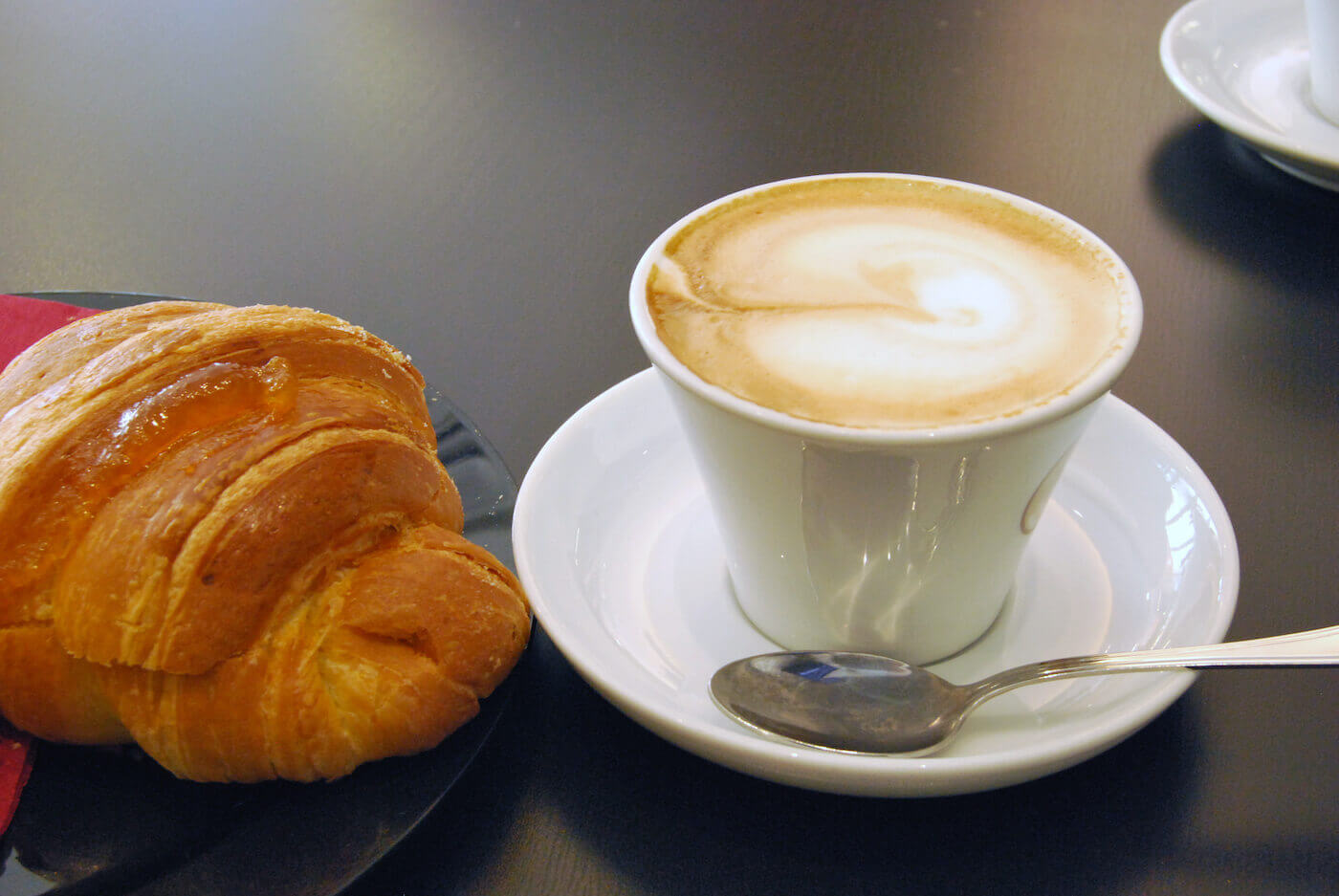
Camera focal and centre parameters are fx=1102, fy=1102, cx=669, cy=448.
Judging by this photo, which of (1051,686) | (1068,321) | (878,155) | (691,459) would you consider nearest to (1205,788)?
(1051,686)

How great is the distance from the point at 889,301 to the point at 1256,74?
3.09 feet

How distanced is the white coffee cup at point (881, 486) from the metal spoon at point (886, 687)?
0.15 feet

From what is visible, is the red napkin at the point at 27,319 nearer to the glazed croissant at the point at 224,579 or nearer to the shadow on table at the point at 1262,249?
the glazed croissant at the point at 224,579

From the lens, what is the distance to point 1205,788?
0.63 m

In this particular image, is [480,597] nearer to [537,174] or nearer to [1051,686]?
[1051,686]

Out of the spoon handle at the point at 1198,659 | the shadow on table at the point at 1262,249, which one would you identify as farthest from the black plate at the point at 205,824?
the shadow on table at the point at 1262,249

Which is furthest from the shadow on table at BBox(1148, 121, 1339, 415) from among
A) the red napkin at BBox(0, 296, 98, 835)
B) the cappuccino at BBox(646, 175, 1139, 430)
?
the red napkin at BBox(0, 296, 98, 835)

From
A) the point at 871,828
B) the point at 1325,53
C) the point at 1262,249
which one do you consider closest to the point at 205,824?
the point at 871,828

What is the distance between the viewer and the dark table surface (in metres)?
0.61

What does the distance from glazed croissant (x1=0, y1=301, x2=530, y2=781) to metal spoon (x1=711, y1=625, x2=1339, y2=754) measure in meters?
0.15

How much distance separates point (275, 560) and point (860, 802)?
14.0 inches

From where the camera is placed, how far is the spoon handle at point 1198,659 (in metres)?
0.60

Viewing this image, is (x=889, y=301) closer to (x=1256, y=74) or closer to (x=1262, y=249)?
(x=1262, y=249)

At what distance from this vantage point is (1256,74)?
135 centimetres
